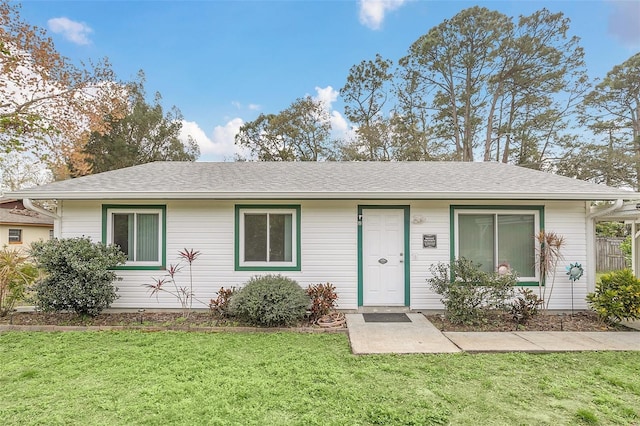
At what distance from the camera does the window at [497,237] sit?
21.3 feet

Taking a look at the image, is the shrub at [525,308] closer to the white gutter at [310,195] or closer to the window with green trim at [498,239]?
the window with green trim at [498,239]

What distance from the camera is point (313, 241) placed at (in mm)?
6527

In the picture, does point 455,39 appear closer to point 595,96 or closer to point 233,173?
point 595,96

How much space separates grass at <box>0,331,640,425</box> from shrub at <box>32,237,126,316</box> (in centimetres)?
94

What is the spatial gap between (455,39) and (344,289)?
18621 millimetres

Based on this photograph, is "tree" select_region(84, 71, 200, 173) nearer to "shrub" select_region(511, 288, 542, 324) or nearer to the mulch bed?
the mulch bed

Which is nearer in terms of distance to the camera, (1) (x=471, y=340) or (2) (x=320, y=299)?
(1) (x=471, y=340)

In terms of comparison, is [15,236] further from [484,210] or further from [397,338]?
[484,210]

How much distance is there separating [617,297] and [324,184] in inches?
215

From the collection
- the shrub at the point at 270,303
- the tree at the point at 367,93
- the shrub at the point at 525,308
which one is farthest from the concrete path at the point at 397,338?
the tree at the point at 367,93

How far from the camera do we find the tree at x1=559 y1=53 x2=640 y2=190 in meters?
16.3

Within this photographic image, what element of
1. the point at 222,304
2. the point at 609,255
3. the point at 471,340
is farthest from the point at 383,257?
the point at 609,255

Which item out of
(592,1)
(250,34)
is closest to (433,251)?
(250,34)

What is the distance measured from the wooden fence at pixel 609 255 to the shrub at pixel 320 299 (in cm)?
1259
